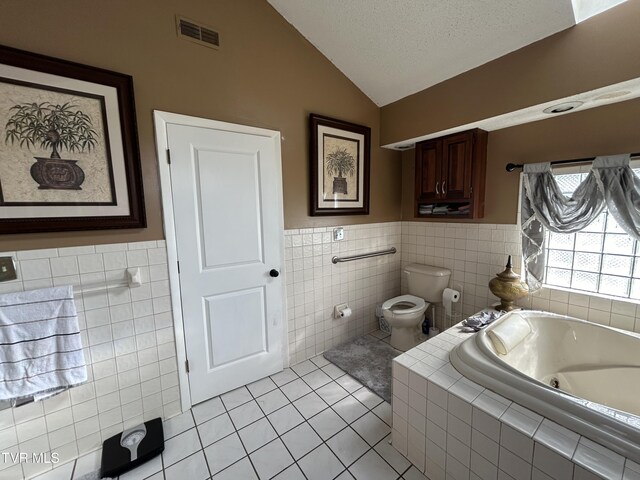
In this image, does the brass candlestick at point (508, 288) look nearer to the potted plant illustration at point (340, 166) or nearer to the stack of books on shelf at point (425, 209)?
the stack of books on shelf at point (425, 209)

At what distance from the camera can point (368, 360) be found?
7.64 ft

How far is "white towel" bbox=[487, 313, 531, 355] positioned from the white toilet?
2.50 feet

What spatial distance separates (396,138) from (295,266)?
1.56 meters

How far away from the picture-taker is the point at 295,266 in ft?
7.28

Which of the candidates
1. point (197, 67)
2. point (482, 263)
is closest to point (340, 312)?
point (482, 263)

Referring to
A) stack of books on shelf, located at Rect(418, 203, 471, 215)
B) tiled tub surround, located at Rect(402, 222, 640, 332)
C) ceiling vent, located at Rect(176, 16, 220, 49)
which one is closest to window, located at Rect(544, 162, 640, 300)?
tiled tub surround, located at Rect(402, 222, 640, 332)

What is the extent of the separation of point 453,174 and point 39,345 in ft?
9.66

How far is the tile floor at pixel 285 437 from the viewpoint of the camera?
1.38 metres

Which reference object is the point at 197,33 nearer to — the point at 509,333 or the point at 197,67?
the point at 197,67

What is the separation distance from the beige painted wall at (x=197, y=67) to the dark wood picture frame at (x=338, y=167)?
72mm

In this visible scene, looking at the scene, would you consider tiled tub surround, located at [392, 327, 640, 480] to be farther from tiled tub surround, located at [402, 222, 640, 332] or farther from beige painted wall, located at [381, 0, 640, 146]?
beige painted wall, located at [381, 0, 640, 146]

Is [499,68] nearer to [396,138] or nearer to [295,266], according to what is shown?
[396,138]

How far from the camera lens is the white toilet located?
2361 mm

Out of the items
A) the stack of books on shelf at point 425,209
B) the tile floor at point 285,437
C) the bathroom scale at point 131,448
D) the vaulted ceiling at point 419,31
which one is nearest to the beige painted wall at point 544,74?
the vaulted ceiling at point 419,31
